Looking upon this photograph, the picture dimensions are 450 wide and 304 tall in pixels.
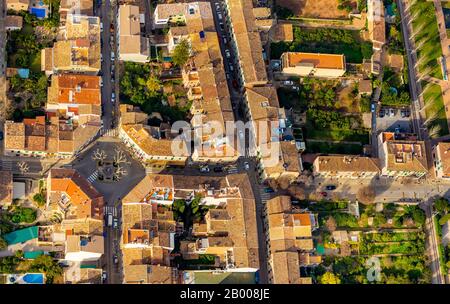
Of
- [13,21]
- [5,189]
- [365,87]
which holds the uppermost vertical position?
[13,21]

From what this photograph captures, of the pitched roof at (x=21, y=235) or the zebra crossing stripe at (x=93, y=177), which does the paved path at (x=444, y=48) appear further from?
the pitched roof at (x=21, y=235)

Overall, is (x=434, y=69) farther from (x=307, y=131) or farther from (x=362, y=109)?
(x=307, y=131)

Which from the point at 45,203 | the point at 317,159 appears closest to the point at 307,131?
the point at 317,159

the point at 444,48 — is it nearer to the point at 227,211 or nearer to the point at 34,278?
the point at 227,211

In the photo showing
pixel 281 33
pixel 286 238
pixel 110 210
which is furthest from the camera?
pixel 281 33

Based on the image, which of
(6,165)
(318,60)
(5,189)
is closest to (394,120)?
(318,60)

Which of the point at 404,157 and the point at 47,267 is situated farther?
the point at 404,157

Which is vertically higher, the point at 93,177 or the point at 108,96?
the point at 108,96
